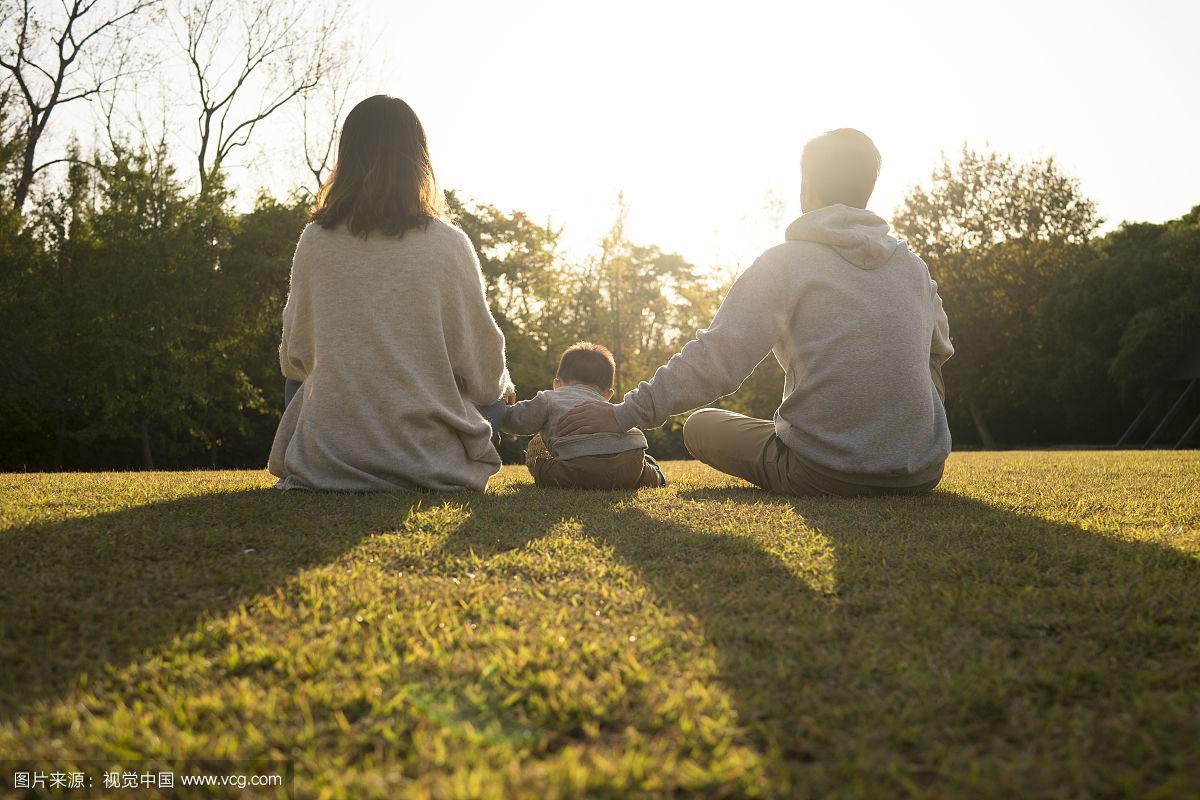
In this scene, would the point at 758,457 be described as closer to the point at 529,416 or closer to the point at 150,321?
the point at 529,416

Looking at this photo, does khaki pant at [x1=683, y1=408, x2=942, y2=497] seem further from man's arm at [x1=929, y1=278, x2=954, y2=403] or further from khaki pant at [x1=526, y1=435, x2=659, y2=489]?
man's arm at [x1=929, y1=278, x2=954, y2=403]

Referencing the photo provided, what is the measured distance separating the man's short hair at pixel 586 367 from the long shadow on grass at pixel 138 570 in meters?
1.87

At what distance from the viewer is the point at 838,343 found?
4.07 meters

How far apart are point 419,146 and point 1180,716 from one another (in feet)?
12.4

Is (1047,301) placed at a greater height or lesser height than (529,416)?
greater

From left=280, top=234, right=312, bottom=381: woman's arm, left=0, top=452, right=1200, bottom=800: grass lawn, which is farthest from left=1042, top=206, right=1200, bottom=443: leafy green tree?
left=280, top=234, right=312, bottom=381: woman's arm

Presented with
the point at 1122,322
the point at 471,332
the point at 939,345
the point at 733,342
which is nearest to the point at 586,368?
the point at 471,332

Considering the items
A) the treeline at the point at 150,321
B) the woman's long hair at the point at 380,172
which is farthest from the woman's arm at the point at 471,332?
the treeline at the point at 150,321

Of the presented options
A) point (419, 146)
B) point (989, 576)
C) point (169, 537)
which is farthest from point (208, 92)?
point (989, 576)

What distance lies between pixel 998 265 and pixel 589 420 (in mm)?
27064

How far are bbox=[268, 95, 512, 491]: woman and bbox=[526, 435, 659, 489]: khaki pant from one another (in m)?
0.83

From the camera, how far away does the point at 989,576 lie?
248cm

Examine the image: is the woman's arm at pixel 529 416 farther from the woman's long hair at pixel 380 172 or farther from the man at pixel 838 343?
the woman's long hair at pixel 380 172

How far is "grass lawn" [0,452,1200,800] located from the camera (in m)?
1.36
